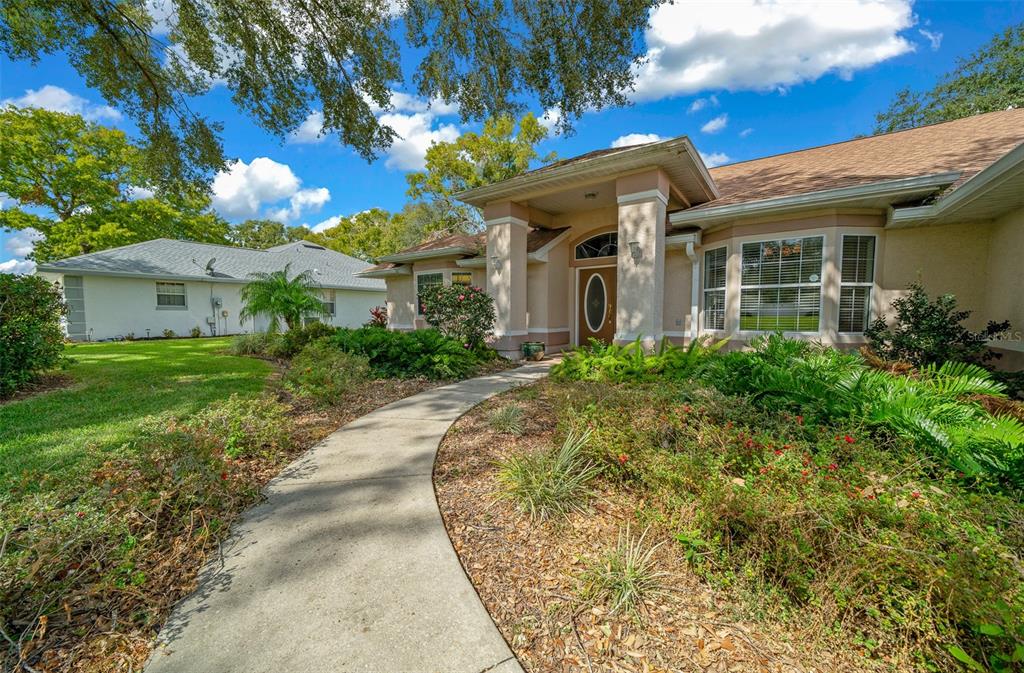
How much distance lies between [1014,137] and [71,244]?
33403 mm

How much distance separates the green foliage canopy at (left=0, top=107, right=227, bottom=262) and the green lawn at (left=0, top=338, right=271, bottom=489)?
1419cm

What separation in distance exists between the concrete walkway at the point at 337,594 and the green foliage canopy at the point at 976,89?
24858 millimetres

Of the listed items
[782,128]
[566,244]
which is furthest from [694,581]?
[782,128]

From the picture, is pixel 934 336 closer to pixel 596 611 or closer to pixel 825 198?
pixel 825 198

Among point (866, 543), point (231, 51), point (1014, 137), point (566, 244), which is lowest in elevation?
point (866, 543)

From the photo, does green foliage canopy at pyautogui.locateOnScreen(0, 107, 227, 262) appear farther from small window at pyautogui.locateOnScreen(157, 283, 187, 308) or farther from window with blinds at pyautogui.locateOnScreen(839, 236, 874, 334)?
window with blinds at pyautogui.locateOnScreen(839, 236, 874, 334)

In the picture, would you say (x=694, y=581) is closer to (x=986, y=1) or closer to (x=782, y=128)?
(x=986, y=1)

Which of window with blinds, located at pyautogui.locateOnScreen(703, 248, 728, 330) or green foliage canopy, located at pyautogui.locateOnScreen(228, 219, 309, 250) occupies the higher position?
green foliage canopy, located at pyautogui.locateOnScreen(228, 219, 309, 250)

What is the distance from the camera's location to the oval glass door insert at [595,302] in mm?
10598

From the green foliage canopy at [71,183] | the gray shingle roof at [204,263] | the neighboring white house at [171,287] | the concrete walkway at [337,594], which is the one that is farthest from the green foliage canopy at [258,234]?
the concrete walkway at [337,594]

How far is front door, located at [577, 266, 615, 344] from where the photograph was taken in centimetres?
1048

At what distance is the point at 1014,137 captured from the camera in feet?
23.6

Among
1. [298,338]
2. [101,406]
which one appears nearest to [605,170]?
[101,406]

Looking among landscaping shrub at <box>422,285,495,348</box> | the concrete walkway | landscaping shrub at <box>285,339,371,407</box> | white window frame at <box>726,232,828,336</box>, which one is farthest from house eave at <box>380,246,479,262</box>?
the concrete walkway
